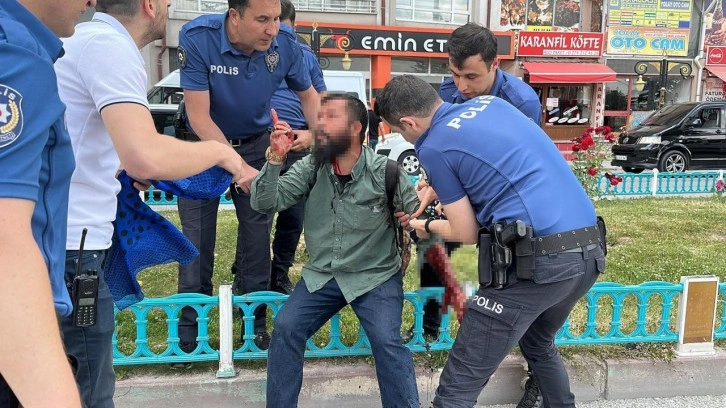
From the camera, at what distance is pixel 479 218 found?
2.22 m

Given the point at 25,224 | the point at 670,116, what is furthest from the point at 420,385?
the point at 670,116

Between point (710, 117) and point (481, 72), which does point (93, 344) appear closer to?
point (481, 72)

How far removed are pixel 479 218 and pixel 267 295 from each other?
1.22 metres

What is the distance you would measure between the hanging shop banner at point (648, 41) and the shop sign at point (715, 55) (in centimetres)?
79

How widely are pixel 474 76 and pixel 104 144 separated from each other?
72.8 inches

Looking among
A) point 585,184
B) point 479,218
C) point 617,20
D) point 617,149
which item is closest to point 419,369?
point 479,218

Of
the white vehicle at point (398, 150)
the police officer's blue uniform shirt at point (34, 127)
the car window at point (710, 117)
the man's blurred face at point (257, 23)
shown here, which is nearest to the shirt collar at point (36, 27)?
the police officer's blue uniform shirt at point (34, 127)

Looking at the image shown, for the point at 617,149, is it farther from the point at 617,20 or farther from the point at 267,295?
the point at 267,295

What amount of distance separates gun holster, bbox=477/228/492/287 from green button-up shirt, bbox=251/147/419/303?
1.81 feet

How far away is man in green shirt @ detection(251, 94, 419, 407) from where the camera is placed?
2.49 meters

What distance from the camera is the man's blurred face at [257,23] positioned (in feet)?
8.59

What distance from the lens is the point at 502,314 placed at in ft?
7.03

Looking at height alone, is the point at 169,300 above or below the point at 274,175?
below

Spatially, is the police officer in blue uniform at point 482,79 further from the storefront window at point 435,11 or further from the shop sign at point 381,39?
the storefront window at point 435,11
